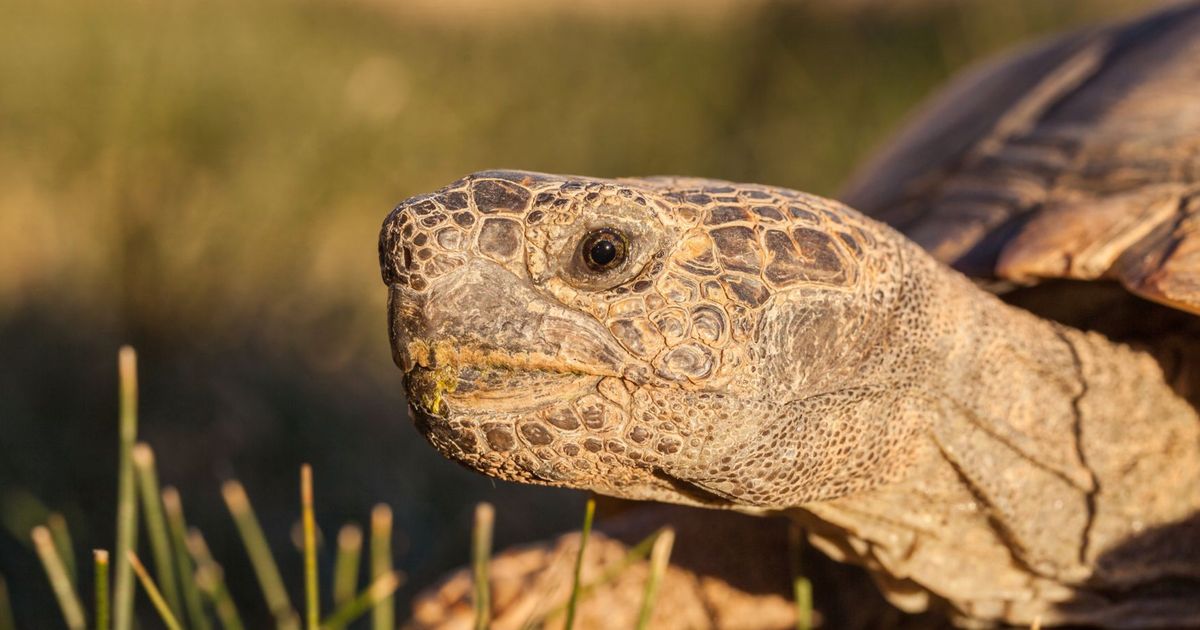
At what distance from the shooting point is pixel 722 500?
1.76m

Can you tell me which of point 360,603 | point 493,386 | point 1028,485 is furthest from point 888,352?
point 360,603

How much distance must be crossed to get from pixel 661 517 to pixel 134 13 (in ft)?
13.0

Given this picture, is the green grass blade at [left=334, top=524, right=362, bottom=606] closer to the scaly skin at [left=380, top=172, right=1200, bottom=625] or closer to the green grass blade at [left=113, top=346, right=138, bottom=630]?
the green grass blade at [left=113, top=346, right=138, bottom=630]

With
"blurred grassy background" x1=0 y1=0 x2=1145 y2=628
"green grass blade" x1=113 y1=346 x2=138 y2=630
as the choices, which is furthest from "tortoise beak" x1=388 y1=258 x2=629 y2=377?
"blurred grassy background" x1=0 y1=0 x2=1145 y2=628

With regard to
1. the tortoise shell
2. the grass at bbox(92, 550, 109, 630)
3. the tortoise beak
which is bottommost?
the grass at bbox(92, 550, 109, 630)

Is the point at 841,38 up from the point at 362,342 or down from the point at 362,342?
up

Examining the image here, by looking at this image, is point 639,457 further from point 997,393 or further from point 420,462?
point 420,462

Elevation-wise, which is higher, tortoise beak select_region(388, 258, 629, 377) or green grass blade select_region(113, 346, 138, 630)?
tortoise beak select_region(388, 258, 629, 377)

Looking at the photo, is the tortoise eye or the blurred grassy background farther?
the blurred grassy background

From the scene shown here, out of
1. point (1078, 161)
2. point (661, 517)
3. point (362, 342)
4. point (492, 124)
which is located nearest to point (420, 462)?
point (362, 342)

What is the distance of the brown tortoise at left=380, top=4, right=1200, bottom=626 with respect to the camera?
1.53 meters

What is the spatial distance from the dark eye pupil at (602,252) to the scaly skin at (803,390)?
0.01 m

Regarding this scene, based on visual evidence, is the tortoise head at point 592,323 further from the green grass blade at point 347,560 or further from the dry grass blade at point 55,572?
the dry grass blade at point 55,572

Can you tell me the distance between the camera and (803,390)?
1.68m
